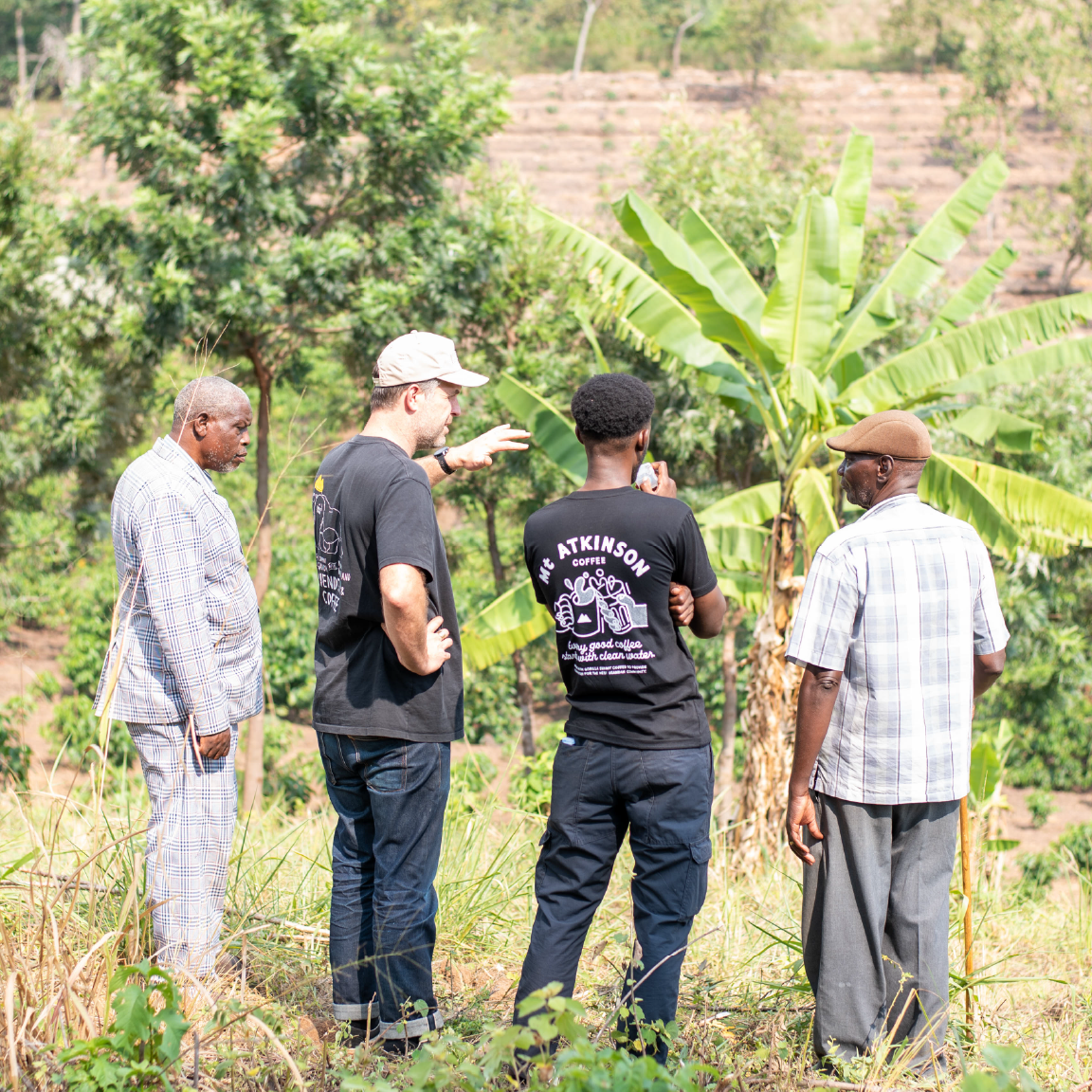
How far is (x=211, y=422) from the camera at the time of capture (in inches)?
118

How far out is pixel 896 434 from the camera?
8.98 feet

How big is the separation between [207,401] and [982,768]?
513 cm

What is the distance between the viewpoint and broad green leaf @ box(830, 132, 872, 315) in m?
6.38

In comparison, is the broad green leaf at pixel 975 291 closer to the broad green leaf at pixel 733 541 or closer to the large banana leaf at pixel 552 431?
the broad green leaf at pixel 733 541

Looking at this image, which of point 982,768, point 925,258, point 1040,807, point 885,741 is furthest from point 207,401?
point 1040,807

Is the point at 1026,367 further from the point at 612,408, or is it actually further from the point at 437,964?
the point at 437,964

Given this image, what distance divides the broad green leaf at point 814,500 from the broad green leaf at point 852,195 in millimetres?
1299

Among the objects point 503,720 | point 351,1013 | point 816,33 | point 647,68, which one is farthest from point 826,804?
point 816,33

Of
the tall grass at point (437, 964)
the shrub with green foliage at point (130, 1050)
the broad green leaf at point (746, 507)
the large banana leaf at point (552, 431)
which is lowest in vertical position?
the tall grass at point (437, 964)

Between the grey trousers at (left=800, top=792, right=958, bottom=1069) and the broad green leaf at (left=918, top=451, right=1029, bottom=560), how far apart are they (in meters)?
3.61

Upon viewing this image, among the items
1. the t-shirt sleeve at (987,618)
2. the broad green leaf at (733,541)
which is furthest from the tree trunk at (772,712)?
the t-shirt sleeve at (987,618)

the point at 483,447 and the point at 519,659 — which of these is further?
the point at 519,659

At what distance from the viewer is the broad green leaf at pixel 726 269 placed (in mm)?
6246

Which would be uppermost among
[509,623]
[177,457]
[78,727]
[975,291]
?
[975,291]
